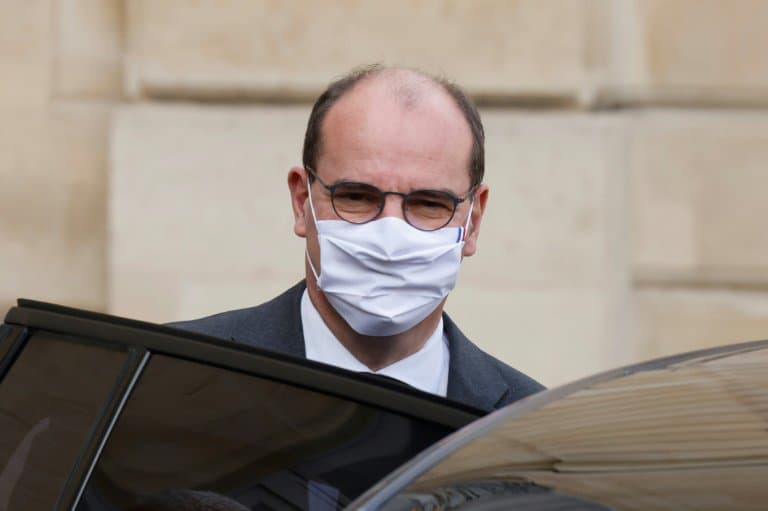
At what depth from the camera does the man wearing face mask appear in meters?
2.75

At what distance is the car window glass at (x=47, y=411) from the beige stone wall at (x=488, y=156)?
382cm

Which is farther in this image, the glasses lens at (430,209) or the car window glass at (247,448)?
the glasses lens at (430,209)

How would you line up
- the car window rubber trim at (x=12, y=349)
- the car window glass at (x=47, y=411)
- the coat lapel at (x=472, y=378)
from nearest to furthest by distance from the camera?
the car window glass at (x=47, y=411) → the car window rubber trim at (x=12, y=349) → the coat lapel at (x=472, y=378)

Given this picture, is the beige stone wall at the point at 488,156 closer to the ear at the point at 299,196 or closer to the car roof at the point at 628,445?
the ear at the point at 299,196

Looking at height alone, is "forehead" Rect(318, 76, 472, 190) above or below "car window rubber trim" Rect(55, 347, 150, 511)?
above

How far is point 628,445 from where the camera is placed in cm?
158

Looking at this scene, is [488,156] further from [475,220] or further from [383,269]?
[383,269]

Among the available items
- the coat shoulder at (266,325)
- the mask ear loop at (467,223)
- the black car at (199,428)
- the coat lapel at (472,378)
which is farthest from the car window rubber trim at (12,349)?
the mask ear loop at (467,223)

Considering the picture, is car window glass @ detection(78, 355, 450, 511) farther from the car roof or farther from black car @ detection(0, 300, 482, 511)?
the car roof

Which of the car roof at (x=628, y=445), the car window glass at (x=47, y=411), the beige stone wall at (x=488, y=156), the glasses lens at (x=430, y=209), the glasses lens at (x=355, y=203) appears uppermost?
the beige stone wall at (x=488, y=156)

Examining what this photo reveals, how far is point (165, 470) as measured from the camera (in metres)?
1.94

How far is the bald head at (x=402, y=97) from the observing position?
9.41ft

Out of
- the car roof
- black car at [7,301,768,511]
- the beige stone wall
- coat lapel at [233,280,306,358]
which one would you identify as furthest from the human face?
the beige stone wall

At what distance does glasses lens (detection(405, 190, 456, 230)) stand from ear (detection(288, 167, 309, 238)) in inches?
9.7
